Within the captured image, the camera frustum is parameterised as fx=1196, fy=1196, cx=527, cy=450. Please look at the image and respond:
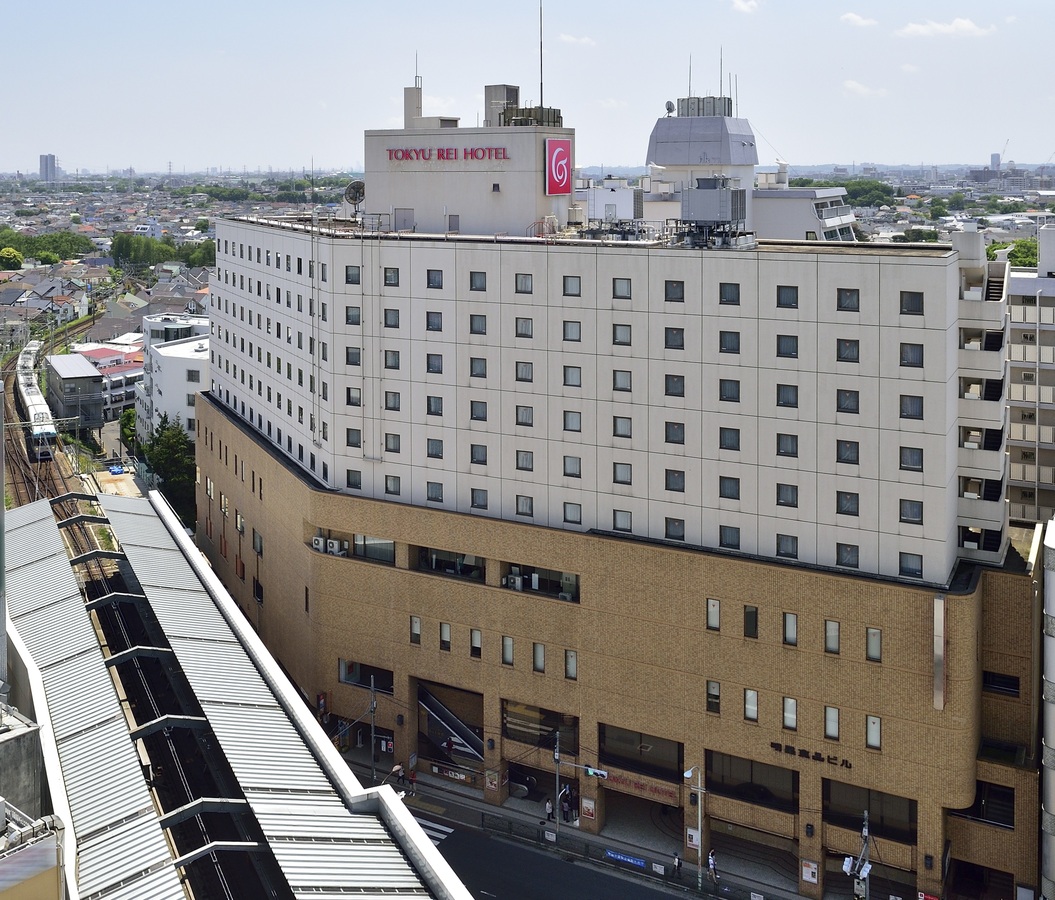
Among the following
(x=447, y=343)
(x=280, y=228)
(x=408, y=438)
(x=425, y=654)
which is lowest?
(x=425, y=654)

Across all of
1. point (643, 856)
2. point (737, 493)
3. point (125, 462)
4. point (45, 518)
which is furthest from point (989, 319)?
point (125, 462)

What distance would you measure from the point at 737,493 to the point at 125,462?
311 feet

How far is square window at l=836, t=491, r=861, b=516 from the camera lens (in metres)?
49.2

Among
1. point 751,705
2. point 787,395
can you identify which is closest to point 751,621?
point 751,705

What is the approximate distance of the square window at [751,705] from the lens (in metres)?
51.2

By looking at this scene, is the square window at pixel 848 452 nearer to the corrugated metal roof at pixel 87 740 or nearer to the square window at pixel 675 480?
the square window at pixel 675 480

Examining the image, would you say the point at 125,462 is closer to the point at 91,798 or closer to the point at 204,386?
the point at 204,386

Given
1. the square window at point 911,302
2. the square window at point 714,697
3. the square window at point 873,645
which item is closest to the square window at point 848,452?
the square window at point 911,302

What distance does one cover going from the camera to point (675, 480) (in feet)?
175

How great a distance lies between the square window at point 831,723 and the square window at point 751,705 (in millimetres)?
3008

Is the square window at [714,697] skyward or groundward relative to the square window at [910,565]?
groundward

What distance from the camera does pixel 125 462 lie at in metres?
130

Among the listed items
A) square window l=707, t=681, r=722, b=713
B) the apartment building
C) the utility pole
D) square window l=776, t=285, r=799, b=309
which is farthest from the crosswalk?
square window l=776, t=285, r=799, b=309

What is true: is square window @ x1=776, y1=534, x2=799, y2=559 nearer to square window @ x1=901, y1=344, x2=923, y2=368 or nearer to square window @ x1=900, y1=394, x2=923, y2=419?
square window @ x1=900, y1=394, x2=923, y2=419
